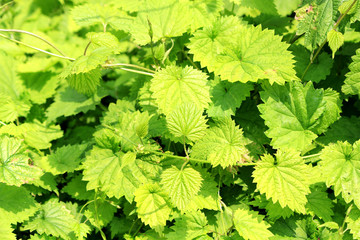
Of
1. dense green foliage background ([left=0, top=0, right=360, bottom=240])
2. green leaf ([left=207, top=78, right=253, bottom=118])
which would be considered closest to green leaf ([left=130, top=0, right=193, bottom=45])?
dense green foliage background ([left=0, top=0, right=360, bottom=240])

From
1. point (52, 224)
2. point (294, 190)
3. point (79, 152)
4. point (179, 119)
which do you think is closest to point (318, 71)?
point (294, 190)

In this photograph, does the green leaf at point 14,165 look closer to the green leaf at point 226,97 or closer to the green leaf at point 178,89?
the green leaf at point 178,89

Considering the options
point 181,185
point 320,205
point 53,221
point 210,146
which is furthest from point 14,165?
point 320,205

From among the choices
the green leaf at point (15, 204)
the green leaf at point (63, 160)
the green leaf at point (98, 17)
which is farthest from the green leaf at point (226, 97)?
the green leaf at point (15, 204)

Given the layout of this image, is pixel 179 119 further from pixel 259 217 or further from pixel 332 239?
pixel 332 239

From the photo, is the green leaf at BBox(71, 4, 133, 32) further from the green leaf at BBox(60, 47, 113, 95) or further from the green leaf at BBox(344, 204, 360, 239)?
the green leaf at BBox(344, 204, 360, 239)

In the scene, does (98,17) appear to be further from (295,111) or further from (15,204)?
(295,111)
